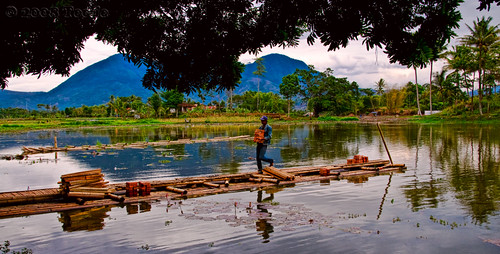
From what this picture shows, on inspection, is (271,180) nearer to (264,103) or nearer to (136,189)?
(136,189)

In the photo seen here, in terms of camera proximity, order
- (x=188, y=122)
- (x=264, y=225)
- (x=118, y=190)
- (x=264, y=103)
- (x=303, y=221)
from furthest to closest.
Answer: (x=264, y=103) → (x=188, y=122) → (x=118, y=190) → (x=303, y=221) → (x=264, y=225)

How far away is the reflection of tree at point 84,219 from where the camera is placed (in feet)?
26.8

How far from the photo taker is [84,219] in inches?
343

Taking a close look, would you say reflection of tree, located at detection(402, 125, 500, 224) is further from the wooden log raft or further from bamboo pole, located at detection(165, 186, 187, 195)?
bamboo pole, located at detection(165, 186, 187, 195)

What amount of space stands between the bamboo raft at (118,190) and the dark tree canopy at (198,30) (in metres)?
5.14

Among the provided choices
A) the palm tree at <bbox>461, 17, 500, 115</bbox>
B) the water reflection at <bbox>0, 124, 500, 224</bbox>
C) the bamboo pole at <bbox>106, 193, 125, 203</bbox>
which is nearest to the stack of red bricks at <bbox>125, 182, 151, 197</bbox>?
the bamboo pole at <bbox>106, 193, 125, 203</bbox>

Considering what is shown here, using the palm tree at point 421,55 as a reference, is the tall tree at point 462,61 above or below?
above

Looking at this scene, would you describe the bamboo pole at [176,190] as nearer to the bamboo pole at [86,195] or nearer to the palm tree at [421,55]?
the bamboo pole at [86,195]

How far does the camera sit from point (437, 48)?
499 cm

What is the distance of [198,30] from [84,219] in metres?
5.69

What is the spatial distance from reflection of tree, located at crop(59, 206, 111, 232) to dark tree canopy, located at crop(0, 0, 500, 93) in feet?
13.1

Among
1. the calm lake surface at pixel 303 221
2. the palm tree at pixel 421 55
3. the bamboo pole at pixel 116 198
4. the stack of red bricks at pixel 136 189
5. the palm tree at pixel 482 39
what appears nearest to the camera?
the palm tree at pixel 421 55

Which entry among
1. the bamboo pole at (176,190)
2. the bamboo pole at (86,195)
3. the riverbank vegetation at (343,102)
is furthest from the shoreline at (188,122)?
the bamboo pole at (86,195)

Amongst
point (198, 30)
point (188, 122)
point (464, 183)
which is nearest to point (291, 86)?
point (188, 122)
